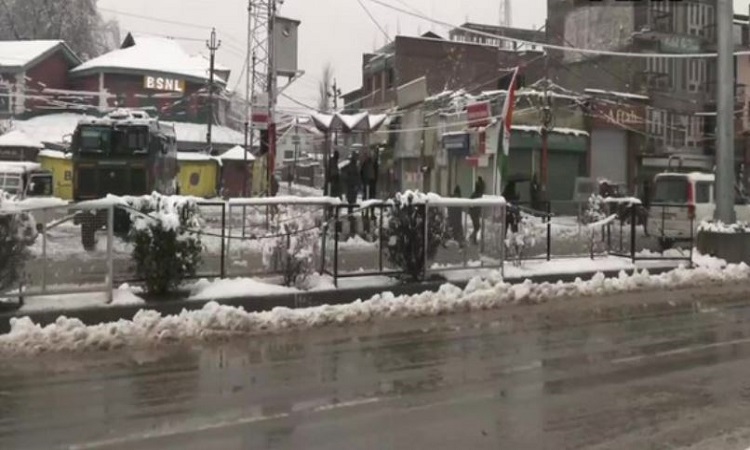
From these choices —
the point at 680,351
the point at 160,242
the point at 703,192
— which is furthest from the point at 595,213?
the point at 160,242

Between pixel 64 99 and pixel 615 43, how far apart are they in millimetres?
38244

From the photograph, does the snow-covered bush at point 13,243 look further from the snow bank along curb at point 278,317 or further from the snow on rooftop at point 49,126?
the snow on rooftop at point 49,126

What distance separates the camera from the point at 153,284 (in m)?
11.1

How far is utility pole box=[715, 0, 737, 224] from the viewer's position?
18.4m

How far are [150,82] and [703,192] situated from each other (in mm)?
47677

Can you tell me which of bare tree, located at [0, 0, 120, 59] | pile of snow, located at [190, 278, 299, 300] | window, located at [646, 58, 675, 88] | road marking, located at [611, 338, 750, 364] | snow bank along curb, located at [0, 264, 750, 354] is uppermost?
bare tree, located at [0, 0, 120, 59]

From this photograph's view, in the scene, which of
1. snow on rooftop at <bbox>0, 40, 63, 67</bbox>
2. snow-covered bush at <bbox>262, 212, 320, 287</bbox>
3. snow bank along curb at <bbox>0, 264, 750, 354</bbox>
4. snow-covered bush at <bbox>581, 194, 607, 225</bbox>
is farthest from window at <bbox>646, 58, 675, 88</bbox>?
snow on rooftop at <bbox>0, 40, 63, 67</bbox>

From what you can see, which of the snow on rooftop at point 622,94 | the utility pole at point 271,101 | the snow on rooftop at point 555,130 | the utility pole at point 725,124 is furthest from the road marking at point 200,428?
the snow on rooftop at point 622,94

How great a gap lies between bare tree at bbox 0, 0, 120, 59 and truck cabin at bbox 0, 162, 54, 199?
45663 millimetres

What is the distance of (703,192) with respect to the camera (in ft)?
76.1

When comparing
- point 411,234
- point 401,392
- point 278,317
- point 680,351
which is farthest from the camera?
point 411,234

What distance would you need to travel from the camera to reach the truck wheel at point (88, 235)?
1084 cm

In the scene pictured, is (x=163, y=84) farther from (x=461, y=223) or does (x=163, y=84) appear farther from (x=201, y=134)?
(x=461, y=223)

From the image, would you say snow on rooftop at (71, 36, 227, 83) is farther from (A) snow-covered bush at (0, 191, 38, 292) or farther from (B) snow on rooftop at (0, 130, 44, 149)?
(A) snow-covered bush at (0, 191, 38, 292)
